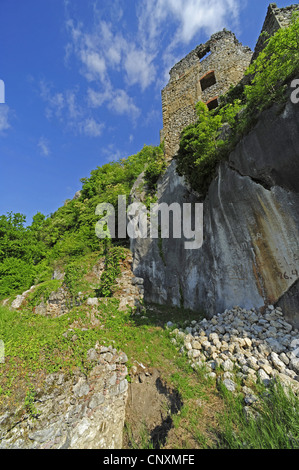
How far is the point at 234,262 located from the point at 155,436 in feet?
15.5

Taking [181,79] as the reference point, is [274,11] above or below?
below

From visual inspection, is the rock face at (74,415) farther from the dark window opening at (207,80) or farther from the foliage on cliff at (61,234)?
the dark window opening at (207,80)

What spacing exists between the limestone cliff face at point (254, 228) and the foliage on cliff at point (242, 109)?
0.42 metres

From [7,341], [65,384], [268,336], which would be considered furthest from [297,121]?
[7,341]

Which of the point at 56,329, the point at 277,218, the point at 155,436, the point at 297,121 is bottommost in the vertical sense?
the point at 155,436

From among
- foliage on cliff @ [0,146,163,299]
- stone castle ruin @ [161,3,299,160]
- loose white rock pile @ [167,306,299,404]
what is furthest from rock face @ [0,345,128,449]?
stone castle ruin @ [161,3,299,160]

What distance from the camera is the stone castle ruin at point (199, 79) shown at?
39.0 feet

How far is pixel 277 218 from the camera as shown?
4.91 metres

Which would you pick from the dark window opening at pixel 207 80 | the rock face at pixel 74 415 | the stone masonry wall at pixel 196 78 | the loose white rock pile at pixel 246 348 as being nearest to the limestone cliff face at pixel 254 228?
the loose white rock pile at pixel 246 348

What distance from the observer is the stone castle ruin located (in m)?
11.9

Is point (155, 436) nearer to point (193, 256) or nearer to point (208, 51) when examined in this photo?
point (193, 256)

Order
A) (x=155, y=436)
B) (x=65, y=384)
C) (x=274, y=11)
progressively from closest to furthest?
1. (x=155, y=436)
2. (x=65, y=384)
3. (x=274, y=11)

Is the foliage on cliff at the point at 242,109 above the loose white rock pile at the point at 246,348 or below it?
above

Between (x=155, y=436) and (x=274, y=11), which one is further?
(x=274, y=11)
